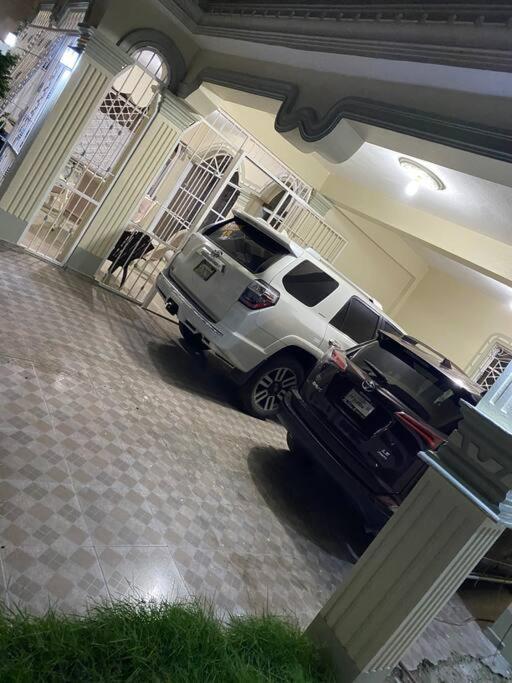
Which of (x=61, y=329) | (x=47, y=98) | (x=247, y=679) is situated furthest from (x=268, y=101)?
(x=247, y=679)

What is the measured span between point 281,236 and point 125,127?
10.7 feet

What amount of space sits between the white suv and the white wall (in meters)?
5.56

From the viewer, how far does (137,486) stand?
3.09 metres

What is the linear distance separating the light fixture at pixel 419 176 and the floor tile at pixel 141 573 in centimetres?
426

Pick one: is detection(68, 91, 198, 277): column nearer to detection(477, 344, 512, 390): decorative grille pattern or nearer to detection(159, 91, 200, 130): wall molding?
detection(159, 91, 200, 130): wall molding

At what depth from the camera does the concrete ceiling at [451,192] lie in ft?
14.6

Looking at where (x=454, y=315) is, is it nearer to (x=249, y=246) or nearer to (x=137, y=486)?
(x=249, y=246)

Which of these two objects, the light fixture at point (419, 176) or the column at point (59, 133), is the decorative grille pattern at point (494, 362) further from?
the column at point (59, 133)

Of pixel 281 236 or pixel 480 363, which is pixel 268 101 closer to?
pixel 281 236

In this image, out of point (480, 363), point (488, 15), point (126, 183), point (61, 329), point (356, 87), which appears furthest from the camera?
point (480, 363)

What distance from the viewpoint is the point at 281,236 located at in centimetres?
506

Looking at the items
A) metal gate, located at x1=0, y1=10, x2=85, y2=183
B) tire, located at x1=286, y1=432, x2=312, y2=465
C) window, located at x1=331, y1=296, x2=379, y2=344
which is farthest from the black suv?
metal gate, located at x1=0, y1=10, x2=85, y2=183

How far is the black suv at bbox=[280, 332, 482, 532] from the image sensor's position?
11.6 ft

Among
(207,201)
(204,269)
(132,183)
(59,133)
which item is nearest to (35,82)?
(59,133)
